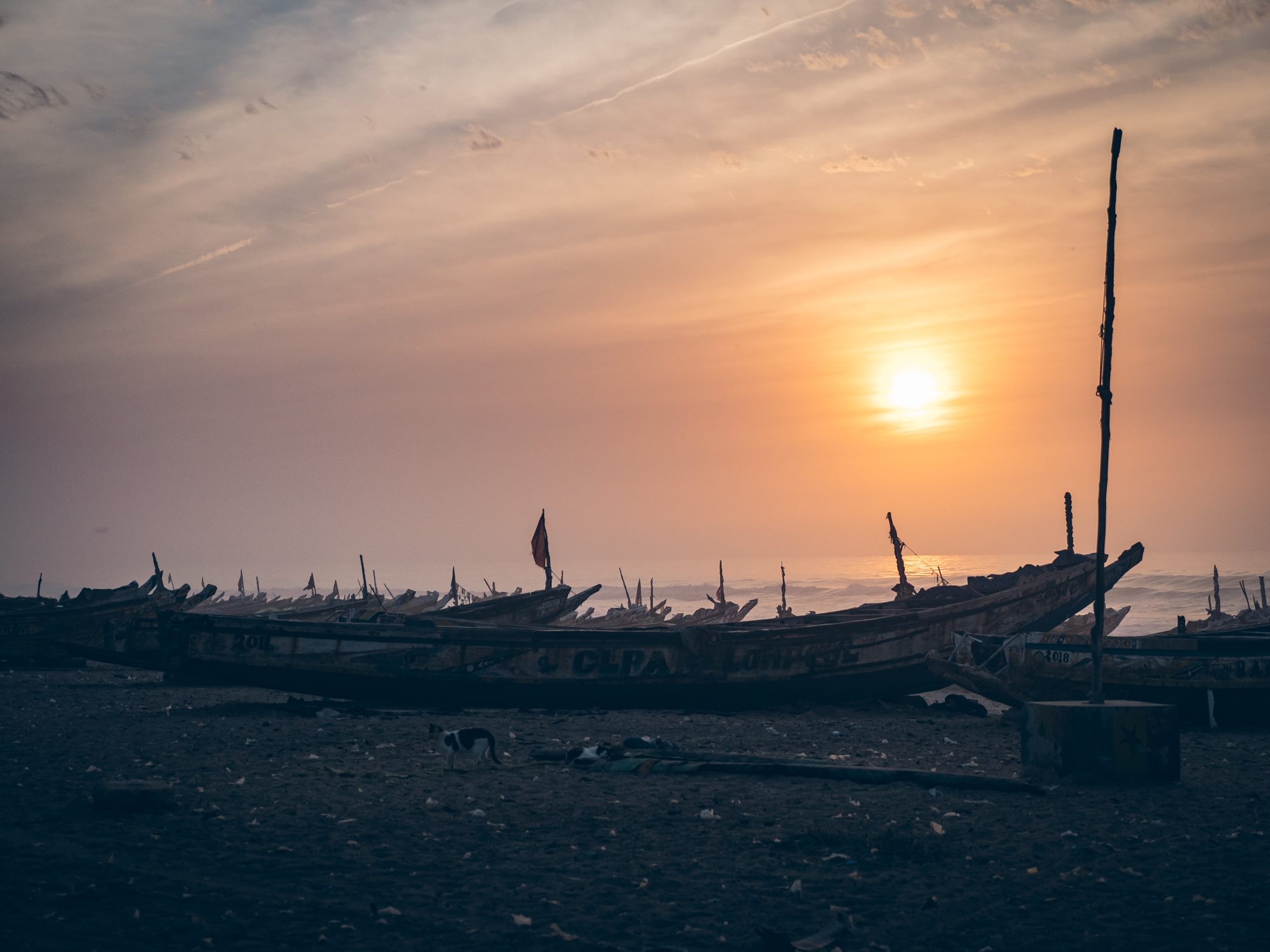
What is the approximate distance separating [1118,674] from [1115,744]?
610cm

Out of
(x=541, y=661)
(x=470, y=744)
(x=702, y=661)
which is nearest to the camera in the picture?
(x=470, y=744)

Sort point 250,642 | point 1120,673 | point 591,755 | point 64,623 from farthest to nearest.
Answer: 1. point 64,623
2. point 250,642
3. point 1120,673
4. point 591,755

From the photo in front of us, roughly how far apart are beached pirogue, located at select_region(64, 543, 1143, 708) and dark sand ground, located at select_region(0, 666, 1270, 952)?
15.4ft

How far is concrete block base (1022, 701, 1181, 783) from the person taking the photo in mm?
9992

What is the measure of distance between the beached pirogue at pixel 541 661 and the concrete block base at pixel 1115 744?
802cm

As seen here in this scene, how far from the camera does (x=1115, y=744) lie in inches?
394

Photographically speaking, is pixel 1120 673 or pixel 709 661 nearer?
pixel 1120 673

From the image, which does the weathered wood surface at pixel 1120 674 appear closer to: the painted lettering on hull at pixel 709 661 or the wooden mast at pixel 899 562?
the painted lettering on hull at pixel 709 661

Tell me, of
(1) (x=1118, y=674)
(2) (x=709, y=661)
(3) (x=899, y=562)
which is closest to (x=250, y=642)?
(2) (x=709, y=661)

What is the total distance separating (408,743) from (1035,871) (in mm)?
8521

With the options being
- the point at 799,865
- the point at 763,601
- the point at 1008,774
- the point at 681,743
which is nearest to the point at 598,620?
the point at 681,743

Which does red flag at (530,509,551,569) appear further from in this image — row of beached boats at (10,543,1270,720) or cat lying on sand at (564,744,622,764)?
cat lying on sand at (564,744,622,764)

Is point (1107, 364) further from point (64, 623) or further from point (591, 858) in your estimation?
point (64, 623)

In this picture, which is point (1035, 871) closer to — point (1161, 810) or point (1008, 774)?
point (1161, 810)
